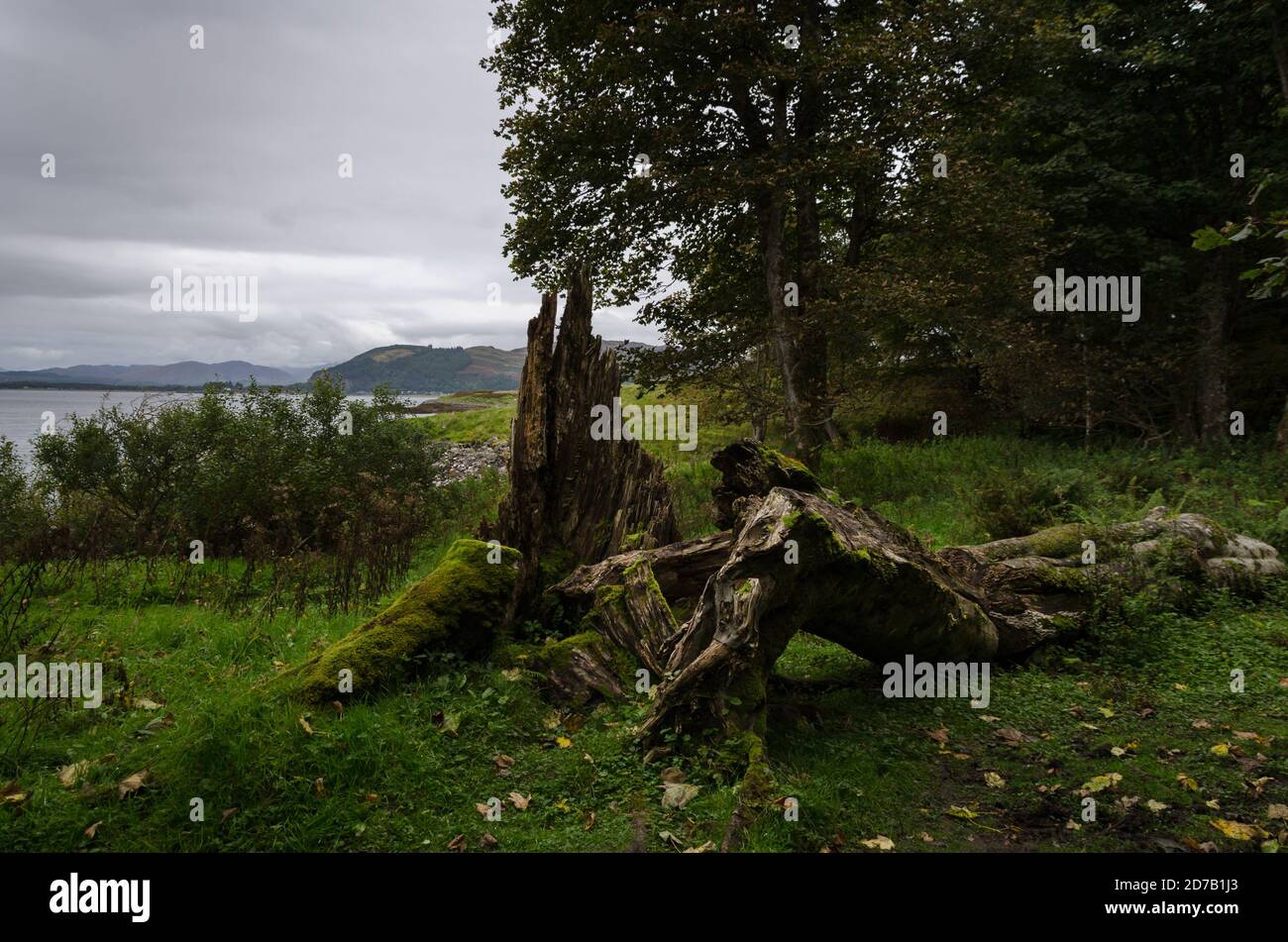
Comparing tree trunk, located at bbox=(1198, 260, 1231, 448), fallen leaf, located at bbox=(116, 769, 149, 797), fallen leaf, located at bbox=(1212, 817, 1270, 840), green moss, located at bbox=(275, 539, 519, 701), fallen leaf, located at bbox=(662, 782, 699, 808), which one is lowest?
fallen leaf, located at bbox=(1212, 817, 1270, 840)

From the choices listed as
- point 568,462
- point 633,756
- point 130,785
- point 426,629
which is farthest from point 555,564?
point 130,785

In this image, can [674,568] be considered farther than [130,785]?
Yes

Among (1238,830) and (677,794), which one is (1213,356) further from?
(677,794)

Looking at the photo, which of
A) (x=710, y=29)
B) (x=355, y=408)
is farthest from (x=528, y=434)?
(x=355, y=408)

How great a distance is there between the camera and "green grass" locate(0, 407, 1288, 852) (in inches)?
186

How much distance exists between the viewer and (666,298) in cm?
2003

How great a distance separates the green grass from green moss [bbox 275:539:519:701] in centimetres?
26

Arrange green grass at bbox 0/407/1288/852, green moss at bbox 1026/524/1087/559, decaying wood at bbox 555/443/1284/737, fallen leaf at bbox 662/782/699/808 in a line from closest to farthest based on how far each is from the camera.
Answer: green grass at bbox 0/407/1288/852 < fallen leaf at bbox 662/782/699/808 < decaying wood at bbox 555/443/1284/737 < green moss at bbox 1026/524/1087/559

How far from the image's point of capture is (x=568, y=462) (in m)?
8.77

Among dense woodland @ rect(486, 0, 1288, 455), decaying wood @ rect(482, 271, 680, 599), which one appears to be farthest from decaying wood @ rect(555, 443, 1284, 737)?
dense woodland @ rect(486, 0, 1288, 455)

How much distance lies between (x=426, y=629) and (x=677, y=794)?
→ 298cm

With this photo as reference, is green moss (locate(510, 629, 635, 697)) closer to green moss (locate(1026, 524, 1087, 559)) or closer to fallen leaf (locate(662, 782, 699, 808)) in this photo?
fallen leaf (locate(662, 782, 699, 808))

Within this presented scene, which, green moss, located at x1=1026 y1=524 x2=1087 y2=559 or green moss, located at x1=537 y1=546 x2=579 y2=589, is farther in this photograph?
green moss, located at x1=1026 y1=524 x2=1087 y2=559
